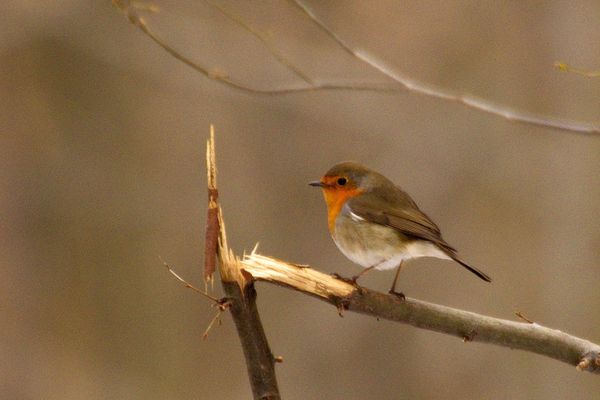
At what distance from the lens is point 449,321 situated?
8.00ft

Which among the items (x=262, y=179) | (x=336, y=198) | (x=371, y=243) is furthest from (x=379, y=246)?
(x=262, y=179)

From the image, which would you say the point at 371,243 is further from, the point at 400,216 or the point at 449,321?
the point at 449,321

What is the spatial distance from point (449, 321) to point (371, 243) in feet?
2.83

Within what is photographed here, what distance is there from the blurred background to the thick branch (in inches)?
126

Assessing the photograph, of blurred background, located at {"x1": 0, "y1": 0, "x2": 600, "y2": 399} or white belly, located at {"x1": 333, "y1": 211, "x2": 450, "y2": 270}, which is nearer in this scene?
white belly, located at {"x1": 333, "y1": 211, "x2": 450, "y2": 270}

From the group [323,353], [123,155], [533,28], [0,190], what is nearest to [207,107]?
[123,155]

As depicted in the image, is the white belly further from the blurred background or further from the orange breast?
the blurred background

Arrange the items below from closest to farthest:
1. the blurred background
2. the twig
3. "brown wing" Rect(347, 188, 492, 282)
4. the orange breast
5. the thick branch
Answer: the twig, the thick branch, "brown wing" Rect(347, 188, 492, 282), the orange breast, the blurred background

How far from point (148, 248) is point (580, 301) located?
3.23 metres

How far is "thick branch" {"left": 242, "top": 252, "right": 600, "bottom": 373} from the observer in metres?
2.37

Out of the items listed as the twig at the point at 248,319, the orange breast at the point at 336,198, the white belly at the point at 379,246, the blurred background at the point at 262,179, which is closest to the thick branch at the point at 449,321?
the twig at the point at 248,319

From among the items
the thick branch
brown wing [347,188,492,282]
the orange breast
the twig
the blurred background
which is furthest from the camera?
the blurred background

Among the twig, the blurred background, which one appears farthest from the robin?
the blurred background

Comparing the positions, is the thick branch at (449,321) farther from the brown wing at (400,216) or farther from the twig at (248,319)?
the brown wing at (400,216)
